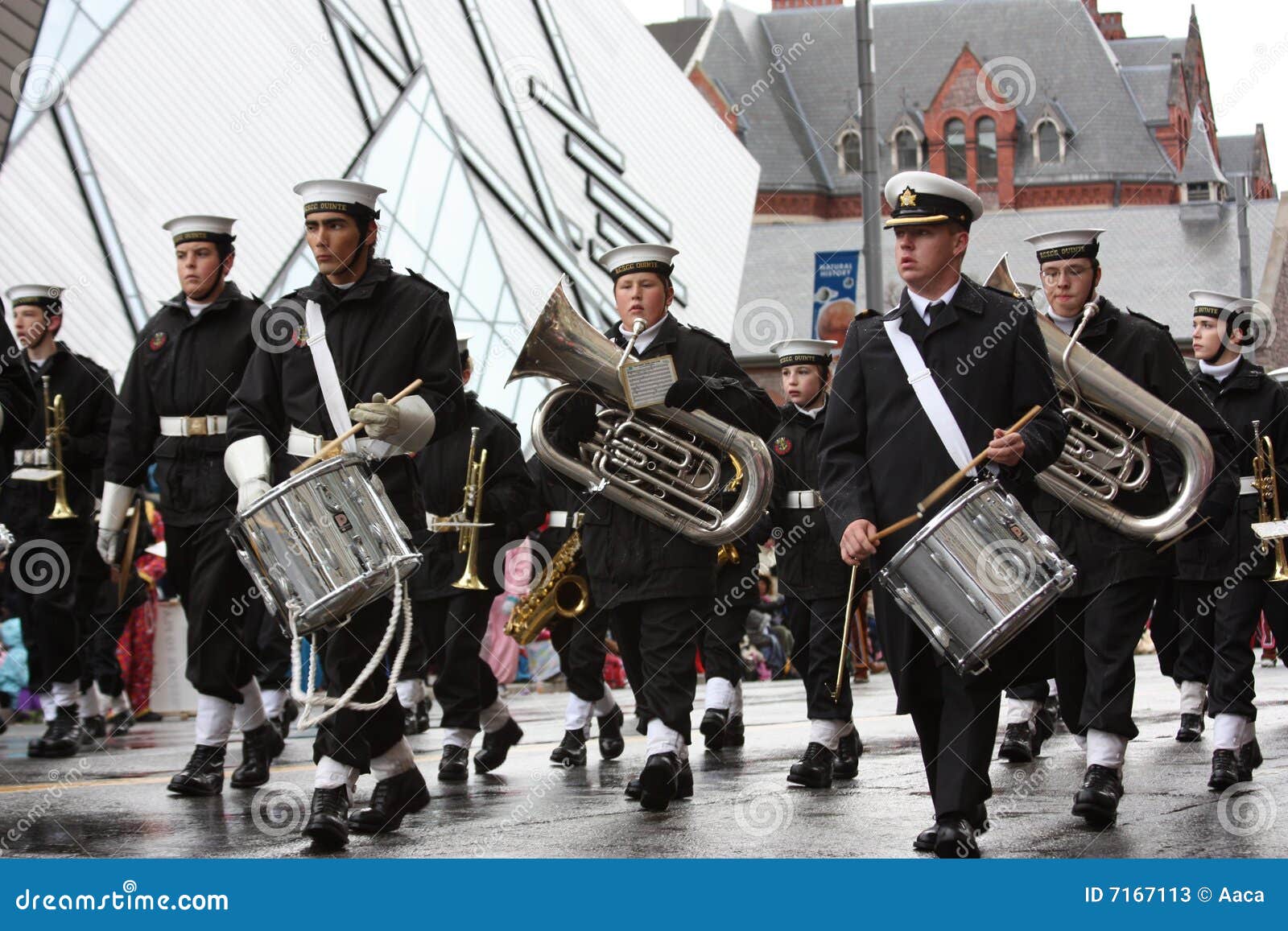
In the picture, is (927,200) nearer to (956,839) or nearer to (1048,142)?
(956,839)

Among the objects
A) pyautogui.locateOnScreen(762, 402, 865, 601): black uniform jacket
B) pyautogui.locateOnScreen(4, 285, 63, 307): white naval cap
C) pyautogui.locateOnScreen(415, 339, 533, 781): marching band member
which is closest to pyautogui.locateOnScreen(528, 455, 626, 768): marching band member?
pyautogui.locateOnScreen(415, 339, 533, 781): marching band member

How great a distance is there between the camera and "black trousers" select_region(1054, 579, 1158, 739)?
714 centimetres

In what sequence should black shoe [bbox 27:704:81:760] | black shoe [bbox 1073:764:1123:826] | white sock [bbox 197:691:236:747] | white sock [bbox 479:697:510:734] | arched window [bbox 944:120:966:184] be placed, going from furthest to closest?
1. arched window [bbox 944:120:966:184]
2. black shoe [bbox 27:704:81:760]
3. white sock [bbox 479:697:510:734]
4. white sock [bbox 197:691:236:747]
5. black shoe [bbox 1073:764:1123:826]

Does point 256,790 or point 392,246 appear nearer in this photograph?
point 256,790

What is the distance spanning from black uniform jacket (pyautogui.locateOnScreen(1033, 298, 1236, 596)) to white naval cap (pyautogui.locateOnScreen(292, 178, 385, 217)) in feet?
9.79

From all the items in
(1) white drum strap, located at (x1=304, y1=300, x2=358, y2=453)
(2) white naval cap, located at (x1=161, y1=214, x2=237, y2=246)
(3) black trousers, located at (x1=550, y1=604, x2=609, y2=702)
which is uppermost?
(2) white naval cap, located at (x1=161, y1=214, x2=237, y2=246)

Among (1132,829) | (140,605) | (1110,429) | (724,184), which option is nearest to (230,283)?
(1110,429)

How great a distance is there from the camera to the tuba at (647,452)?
7.71 meters

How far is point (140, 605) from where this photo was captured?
575 inches

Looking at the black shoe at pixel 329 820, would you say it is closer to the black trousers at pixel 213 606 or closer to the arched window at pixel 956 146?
the black trousers at pixel 213 606

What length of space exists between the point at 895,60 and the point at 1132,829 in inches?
3085

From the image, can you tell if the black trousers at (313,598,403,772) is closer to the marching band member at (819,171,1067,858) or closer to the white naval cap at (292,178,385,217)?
the white naval cap at (292,178,385,217)

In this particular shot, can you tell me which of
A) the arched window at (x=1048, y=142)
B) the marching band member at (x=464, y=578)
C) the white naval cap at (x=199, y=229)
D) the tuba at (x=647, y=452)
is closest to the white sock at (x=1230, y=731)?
the tuba at (x=647, y=452)
